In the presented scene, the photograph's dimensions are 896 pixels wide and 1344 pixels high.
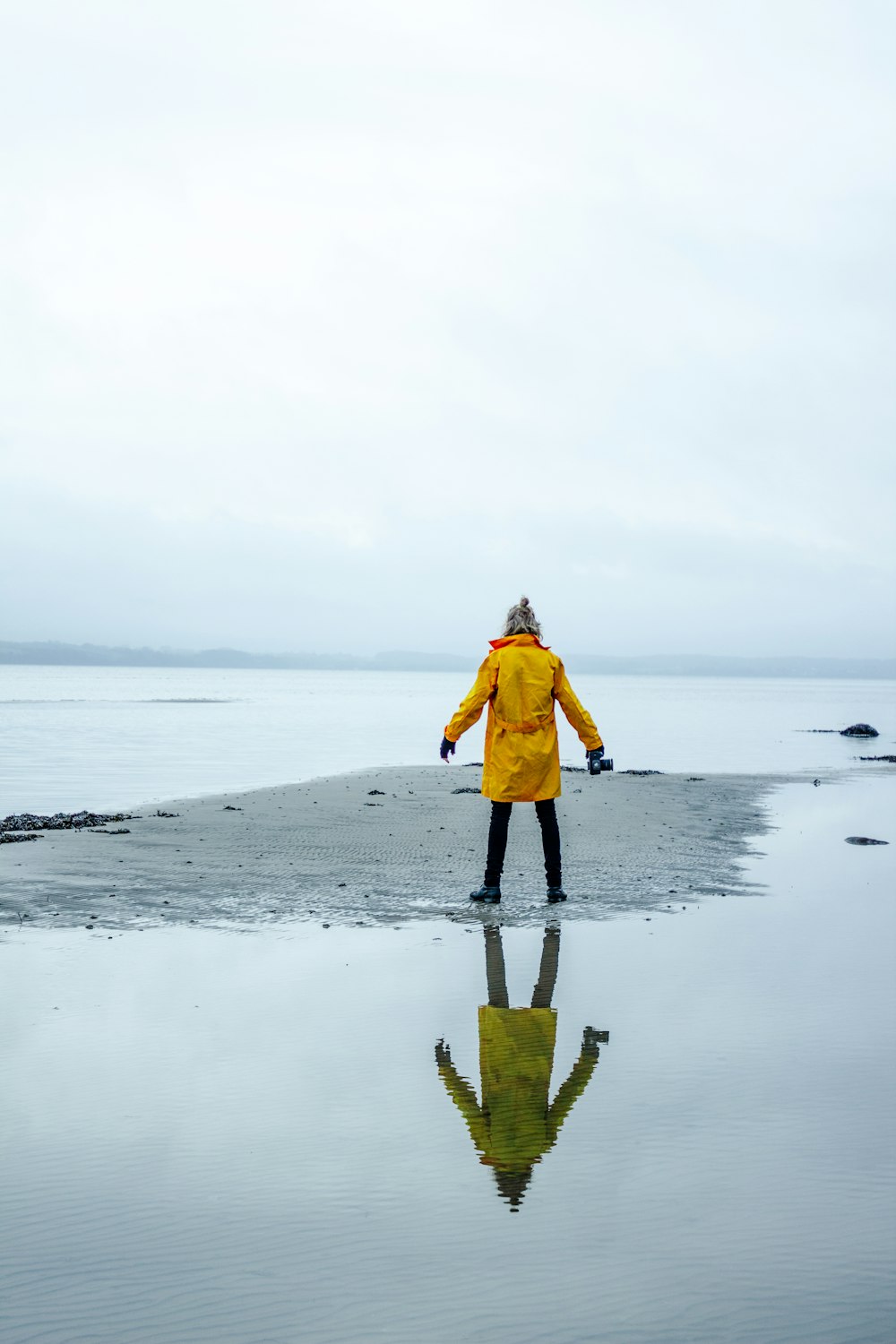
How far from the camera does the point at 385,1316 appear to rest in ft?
9.48

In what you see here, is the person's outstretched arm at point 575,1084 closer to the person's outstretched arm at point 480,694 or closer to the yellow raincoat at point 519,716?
the yellow raincoat at point 519,716

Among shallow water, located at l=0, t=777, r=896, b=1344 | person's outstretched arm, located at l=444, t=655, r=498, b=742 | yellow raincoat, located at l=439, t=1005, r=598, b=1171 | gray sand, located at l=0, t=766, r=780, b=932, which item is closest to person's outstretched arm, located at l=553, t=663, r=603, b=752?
person's outstretched arm, located at l=444, t=655, r=498, b=742

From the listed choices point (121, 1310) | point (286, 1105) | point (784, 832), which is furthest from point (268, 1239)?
point (784, 832)

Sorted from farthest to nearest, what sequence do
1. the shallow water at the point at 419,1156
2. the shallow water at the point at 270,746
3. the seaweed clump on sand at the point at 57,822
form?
the shallow water at the point at 270,746
the seaweed clump on sand at the point at 57,822
the shallow water at the point at 419,1156

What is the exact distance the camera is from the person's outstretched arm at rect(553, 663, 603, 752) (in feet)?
29.5

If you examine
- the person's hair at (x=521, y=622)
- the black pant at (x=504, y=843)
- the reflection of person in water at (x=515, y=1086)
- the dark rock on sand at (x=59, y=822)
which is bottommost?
the dark rock on sand at (x=59, y=822)

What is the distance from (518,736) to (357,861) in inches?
114

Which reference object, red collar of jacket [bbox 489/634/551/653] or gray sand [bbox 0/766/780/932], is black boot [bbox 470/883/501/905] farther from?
red collar of jacket [bbox 489/634/551/653]

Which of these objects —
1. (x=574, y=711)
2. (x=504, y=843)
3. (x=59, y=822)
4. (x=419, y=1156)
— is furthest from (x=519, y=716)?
(x=59, y=822)

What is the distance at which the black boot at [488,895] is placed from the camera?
8805 millimetres

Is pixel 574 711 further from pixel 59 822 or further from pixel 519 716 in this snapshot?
pixel 59 822

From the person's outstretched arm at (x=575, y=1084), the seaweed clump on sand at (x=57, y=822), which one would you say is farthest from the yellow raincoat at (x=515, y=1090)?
the seaweed clump on sand at (x=57, y=822)

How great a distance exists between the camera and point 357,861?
11.0 metres

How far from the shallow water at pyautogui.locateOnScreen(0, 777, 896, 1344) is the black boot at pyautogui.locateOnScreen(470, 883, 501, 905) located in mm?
1857
